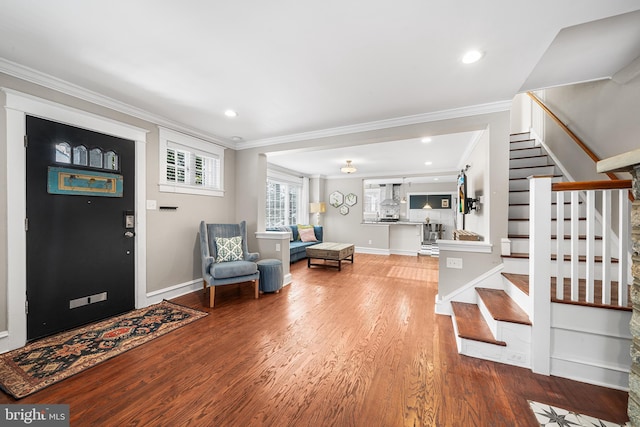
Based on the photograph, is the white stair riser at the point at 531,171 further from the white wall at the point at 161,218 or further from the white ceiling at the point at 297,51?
the white wall at the point at 161,218

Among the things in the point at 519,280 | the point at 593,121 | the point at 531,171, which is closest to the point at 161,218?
the point at 519,280

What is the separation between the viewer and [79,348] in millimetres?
2049

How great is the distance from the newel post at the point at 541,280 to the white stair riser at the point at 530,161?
6.85 feet

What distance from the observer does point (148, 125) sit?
9.86ft

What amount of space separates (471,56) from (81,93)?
3604 mm

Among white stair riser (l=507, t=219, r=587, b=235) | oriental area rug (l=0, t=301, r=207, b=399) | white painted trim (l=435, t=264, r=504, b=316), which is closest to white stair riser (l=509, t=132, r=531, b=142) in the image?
white stair riser (l=507, t=219, r=587, b=235)

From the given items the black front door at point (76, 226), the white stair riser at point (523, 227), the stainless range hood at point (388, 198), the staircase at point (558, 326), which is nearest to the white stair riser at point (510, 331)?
the staircase at point (558, 326)

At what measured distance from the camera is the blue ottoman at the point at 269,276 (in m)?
3.47

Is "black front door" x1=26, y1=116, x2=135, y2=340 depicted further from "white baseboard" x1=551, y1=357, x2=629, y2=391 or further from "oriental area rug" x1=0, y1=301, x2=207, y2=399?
"white baseboard" x1=551, y1=357, x2=629, y2=391

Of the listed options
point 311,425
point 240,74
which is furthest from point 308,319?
point 240,74

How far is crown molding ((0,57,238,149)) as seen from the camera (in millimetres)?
2016

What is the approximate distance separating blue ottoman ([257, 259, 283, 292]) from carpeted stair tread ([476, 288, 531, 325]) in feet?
8.30

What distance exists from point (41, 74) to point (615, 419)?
4.89 metres

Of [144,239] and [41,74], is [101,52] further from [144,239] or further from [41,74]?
[144,239]
